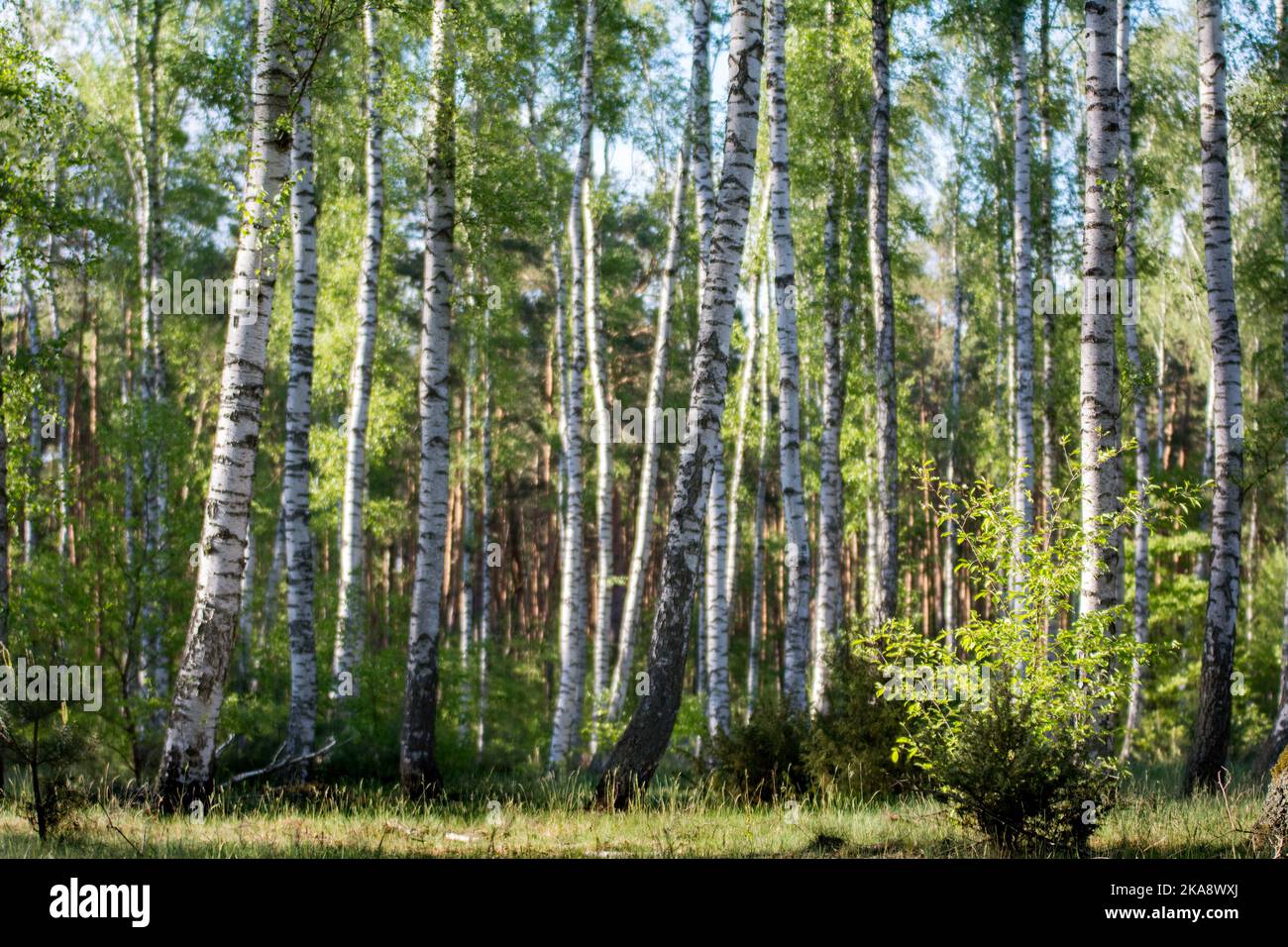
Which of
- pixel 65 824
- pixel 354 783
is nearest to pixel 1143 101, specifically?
pixel 354 783

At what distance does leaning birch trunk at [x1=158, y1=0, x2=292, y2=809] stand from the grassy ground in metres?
0.61

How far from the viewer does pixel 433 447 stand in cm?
1215

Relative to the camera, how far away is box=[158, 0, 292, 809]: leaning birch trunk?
9562mm

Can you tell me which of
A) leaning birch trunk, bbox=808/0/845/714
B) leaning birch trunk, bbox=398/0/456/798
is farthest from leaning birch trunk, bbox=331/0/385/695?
leaning birch trunk, bbox=808/0/845/714

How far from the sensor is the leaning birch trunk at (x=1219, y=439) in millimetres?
11125

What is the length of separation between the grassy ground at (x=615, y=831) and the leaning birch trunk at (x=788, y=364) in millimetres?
3995

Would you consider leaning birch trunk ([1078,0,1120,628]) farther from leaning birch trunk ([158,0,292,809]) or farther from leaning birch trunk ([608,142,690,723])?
leaning birch trunk ([608,142,690,723])

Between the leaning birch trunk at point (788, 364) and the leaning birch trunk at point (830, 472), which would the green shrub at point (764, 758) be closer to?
the leaning birch trunk at point (788, 364)

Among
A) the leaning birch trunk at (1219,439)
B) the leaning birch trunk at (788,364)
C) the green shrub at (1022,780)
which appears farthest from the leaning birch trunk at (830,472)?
the green shrub at (1022,780)

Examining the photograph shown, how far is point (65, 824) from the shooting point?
8.03 metres

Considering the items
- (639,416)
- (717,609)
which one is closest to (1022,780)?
(717,609)

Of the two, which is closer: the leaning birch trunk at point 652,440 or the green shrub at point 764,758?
the green shrub at point 764,758
